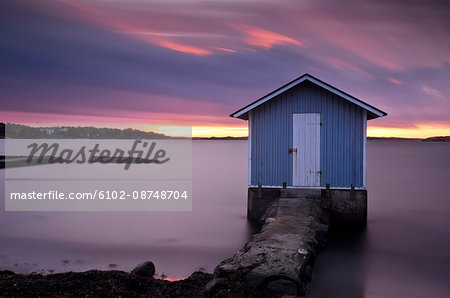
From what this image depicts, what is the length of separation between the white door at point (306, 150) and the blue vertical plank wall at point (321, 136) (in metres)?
0.15

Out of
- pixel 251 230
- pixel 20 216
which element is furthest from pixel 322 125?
pixel 20 216

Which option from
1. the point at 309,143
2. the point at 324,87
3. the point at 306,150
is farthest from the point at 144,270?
the point at 324,87

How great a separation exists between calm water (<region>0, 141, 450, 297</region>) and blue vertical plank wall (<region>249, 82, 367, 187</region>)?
1.87m

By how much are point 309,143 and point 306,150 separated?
24 centimetres

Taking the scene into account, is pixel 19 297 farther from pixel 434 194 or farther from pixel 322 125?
pixel 434 194

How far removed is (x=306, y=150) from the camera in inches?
470

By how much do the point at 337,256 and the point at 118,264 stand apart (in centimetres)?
528

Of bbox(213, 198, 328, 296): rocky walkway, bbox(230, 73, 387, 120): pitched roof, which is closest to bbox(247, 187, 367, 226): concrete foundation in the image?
bbox(230, 73, 387, 120): pitched roof

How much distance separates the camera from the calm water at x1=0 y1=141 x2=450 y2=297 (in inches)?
313

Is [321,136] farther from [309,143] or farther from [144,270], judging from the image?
[144,270]

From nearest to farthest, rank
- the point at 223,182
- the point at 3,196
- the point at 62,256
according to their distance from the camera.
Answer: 1. the point at 62,256
2. the point at 3,196
3. the point at 223,182

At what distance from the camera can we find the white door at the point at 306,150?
11.9m

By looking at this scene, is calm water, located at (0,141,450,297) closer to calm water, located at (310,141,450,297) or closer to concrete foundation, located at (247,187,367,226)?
calm water, located at (310,141,450,297)

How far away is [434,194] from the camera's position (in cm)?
2216
